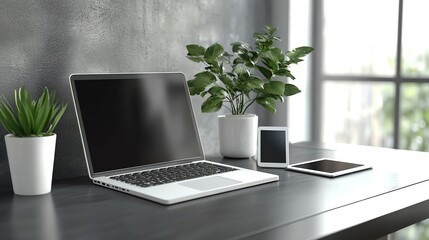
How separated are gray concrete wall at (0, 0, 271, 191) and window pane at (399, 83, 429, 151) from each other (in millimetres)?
791

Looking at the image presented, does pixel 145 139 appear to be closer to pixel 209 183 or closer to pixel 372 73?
pixel 209 183

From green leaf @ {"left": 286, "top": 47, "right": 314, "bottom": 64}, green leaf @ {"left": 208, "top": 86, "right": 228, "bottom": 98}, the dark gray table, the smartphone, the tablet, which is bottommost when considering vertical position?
the dark gray table

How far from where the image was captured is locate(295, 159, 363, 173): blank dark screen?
4.39ft

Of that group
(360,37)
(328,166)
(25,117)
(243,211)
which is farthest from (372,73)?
(25,117)

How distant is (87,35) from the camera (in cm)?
134

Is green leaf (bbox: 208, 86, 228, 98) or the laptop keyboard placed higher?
green leaf (bbox: 208, 86, 228, 98)

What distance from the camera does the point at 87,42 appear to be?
1.34m

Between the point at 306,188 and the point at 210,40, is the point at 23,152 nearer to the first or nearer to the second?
the point at 306,188

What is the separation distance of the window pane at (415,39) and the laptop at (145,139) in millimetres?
1011

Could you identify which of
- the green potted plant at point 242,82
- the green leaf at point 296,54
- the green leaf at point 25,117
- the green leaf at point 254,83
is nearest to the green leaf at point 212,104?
the green potted plant at point 242,82

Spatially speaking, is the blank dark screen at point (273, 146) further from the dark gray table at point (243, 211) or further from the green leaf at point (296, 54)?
the green leaf at point (296, 54)

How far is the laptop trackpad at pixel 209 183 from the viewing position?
1112 millimetres

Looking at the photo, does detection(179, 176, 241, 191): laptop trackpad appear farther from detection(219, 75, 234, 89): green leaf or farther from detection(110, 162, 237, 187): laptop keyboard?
detection(219, 75, 234, 89): green leaf

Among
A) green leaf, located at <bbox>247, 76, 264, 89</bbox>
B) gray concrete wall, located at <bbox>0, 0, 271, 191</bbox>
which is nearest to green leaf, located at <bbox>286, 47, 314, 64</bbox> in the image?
green leaf, located at <bbox>247, 76, 264, 89</bbox>
